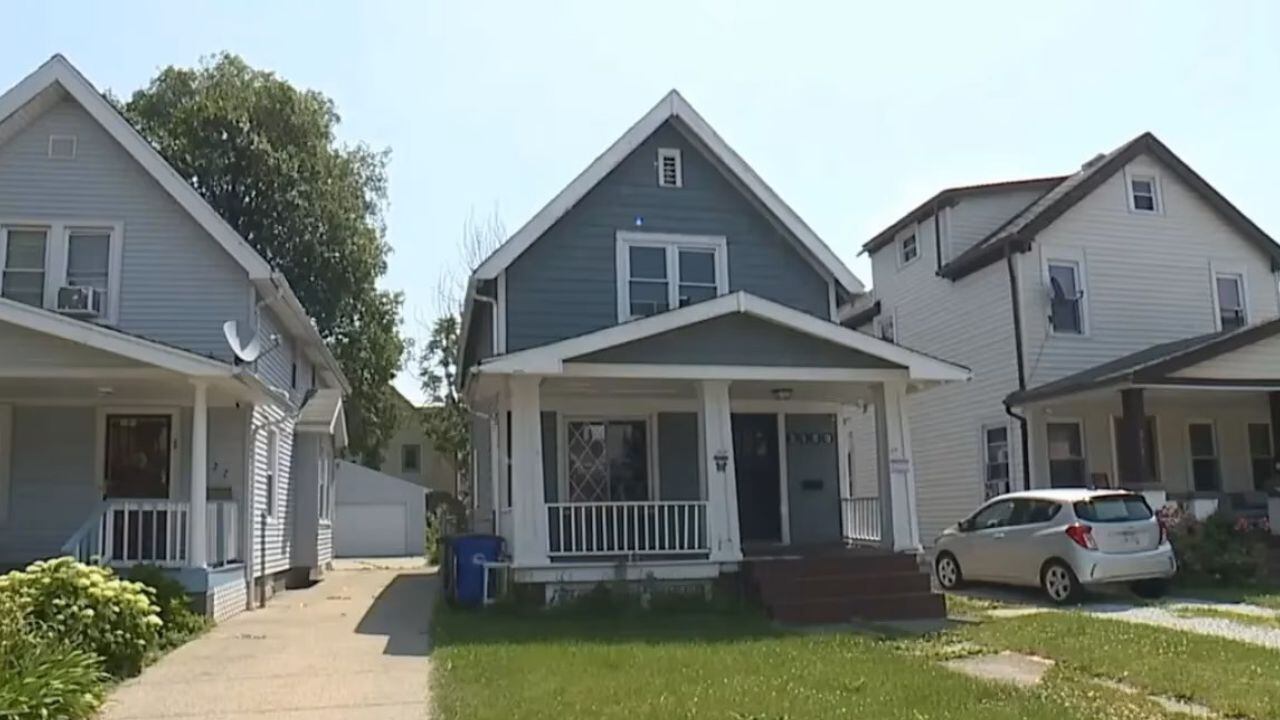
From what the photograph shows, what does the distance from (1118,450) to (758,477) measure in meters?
8.49

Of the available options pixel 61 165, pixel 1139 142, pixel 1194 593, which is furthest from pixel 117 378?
pixel 1139 142

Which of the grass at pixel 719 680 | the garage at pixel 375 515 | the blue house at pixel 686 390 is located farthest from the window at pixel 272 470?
the garage at pixel 375 515

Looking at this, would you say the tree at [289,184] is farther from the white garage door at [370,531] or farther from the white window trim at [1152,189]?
the white window trim at [1152,189]

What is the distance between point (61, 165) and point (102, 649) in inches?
346

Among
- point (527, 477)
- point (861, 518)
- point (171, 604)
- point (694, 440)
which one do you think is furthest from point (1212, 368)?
point (171, 604)

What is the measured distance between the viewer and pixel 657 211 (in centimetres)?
1753

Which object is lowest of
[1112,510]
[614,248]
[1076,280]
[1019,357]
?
[1112,510]

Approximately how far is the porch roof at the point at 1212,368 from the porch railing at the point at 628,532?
25.7 ft

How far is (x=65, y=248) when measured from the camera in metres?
15.7

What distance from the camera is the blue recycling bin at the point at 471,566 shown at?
14.1 meters

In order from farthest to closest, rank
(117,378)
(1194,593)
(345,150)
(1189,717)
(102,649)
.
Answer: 1. (345,150)
2. (1194,593)
3. (117,378)
4. (102,649)
5. (1189,717)

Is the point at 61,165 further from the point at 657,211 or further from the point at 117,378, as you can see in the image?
the point at 657,211

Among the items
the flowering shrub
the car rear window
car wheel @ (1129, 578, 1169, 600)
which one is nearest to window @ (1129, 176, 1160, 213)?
the flowering shrub

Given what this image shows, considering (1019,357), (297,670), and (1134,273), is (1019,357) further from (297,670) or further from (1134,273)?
(297,670)
